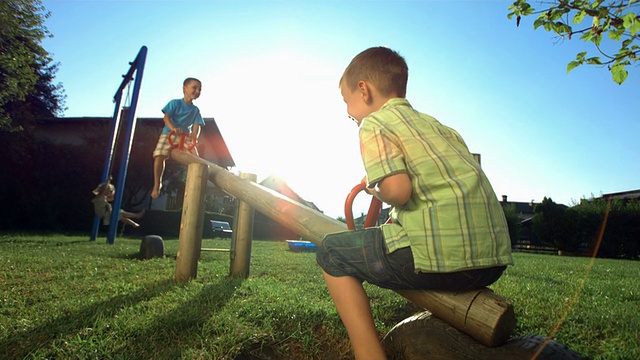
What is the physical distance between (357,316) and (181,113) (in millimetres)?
5518

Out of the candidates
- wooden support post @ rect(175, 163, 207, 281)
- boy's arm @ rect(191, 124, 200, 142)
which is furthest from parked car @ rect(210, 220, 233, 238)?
wooden support post @ rect(175, 163, 207, 281)

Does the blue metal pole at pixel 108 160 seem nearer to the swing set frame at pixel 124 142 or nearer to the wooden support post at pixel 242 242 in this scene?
the swing set frame at pixel 124 142

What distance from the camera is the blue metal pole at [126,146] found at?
394 inches

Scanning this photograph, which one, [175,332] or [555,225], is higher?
[555,225]

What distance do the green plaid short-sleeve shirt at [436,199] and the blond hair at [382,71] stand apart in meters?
0.25

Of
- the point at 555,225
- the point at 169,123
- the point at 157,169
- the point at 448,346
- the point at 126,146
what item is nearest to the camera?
the point at 448,346

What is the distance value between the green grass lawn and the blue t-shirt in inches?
112

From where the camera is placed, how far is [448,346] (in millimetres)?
1670

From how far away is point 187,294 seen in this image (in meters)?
3.27

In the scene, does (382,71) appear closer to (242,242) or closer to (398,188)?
(398,188)

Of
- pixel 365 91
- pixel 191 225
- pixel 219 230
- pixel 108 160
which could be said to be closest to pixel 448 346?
pixel 365 91

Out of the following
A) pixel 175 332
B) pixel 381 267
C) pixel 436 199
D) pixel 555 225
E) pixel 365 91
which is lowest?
pixel 175 332

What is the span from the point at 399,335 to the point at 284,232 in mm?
22405

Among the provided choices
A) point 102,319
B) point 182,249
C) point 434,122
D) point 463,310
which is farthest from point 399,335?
point 182,249
